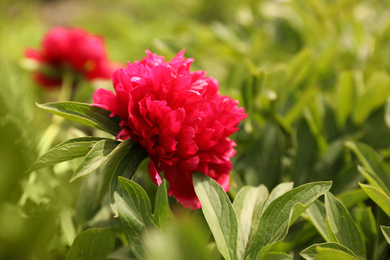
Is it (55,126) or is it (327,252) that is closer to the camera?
(327,252)

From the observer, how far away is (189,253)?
0.77 ft

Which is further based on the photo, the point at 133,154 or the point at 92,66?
the point at 92,66

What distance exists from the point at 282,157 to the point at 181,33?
0.55m

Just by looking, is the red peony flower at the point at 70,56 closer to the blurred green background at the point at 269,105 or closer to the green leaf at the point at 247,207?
the blurred green background at the point at 269,105

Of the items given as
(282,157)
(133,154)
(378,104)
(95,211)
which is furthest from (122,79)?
(378,104)

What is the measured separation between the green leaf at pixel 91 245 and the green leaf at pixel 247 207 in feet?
0.42

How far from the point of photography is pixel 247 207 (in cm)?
43

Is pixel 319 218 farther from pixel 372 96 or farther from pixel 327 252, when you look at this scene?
pixel 372 96

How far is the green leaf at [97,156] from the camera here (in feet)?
1.18

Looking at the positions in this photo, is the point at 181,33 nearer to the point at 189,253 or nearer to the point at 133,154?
the point at 133,154

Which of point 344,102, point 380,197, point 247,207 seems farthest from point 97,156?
point 344,102

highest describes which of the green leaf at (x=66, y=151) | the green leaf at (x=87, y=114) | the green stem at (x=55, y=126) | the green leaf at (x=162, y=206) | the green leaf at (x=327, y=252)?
the green leaf at (x=87, y=114)

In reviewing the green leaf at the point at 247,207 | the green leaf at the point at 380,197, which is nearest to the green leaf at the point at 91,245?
the green leaf at the point at 247,207

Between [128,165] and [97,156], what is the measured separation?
35mm
